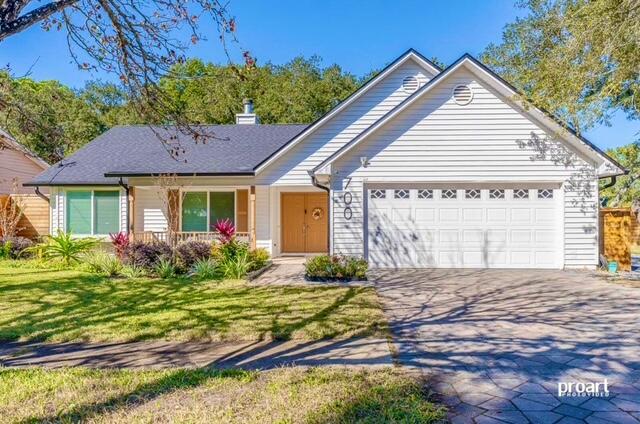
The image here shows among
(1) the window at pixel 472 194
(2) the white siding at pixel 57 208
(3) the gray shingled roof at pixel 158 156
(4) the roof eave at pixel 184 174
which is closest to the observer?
(1) the window at pixel 472 194

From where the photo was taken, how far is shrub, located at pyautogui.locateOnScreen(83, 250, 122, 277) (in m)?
9.89

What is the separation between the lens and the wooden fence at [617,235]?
34.7 ft

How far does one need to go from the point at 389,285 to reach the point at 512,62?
1233cm

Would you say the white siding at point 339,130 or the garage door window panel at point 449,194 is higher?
the white siding at point 339,130

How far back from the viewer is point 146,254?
10.3 metres

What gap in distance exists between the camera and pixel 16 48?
4789 mm

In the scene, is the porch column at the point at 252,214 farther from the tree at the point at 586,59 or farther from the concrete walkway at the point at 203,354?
the tree at the point at 586,59

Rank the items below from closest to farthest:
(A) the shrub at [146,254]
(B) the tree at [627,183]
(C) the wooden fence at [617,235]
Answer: (A) the shrub at [146,254], (C) the wooden fence at [617,235], (B) the tree at [627,183]

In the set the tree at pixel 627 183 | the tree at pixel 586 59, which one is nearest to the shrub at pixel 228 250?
the tree at pixel 586 59

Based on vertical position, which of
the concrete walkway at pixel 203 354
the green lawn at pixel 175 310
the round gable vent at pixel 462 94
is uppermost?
the round gable vent at pixel 462 94

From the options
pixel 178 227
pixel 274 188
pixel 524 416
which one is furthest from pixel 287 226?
pixel 524 416

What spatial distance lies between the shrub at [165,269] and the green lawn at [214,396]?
5.75m

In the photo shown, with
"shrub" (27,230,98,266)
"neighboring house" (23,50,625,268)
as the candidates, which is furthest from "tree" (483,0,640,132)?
"shrub" (27,230,98,266)

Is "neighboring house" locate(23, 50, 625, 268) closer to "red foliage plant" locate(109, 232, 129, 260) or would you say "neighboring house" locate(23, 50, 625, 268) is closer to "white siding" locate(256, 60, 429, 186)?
"white siding" locate(256, 60, 429, 186)
